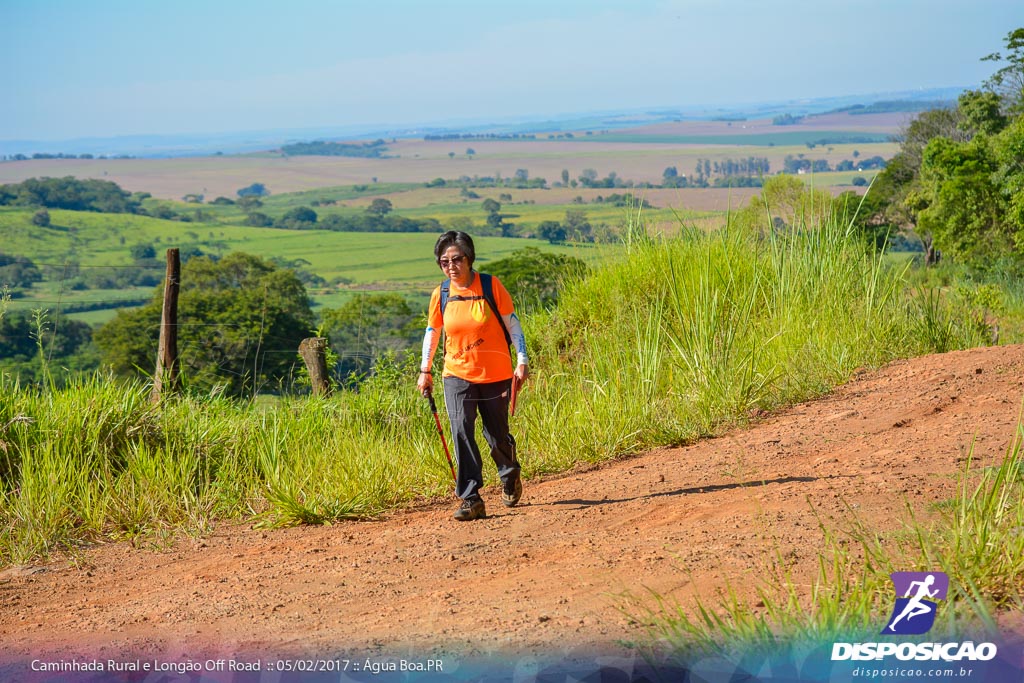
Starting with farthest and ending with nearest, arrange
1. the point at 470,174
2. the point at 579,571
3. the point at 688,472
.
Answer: the point at 470,174 → the point at 688,472 → the point at 579,571

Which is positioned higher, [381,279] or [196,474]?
[196,474]

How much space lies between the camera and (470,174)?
148875mm

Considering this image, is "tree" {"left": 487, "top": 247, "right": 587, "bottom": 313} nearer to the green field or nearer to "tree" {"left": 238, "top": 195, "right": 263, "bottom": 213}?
the green field

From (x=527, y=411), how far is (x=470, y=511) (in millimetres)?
1876

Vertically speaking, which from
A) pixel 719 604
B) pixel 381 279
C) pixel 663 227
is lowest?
pixel 381 279

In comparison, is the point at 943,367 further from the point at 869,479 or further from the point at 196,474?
the point at 196,474

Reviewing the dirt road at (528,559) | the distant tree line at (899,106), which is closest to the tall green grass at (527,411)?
the dirt road at (528,559)

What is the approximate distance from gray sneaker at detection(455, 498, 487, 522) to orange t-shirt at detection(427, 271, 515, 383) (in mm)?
657

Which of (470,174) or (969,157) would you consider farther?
(470,174)

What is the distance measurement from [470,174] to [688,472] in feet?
478

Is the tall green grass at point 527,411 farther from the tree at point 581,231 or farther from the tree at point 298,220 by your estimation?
the tree at point 298,220

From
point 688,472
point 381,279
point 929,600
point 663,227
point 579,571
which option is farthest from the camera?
point 381,279

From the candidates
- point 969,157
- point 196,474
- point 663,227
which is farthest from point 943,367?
point 969,157

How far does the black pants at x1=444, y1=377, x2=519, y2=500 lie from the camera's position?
5.03 metres
